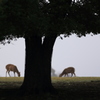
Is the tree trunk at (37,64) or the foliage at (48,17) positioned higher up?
the foliage at (48,17)

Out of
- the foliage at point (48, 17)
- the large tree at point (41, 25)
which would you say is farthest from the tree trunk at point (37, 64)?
the foliage at point (48, 17)

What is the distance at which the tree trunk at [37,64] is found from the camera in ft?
53.5

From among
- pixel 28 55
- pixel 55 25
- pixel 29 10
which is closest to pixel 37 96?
pixel 28 55

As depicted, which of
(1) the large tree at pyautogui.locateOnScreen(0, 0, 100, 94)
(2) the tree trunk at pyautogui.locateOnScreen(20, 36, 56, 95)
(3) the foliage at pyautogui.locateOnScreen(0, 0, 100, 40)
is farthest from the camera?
(2) the tree trunk at pyautogui.locateOnScreen(20, 36, 56, 95)

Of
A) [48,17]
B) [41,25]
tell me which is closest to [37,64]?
[48,17]

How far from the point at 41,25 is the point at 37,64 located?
12.6ft

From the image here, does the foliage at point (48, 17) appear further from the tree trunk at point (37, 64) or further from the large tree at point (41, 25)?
the tree trunk at point (37, 64)

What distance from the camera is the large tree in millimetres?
12344

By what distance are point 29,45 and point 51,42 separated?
3.21 ft

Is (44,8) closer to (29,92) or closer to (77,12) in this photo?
(77,12)

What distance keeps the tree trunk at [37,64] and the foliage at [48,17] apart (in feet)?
6.13

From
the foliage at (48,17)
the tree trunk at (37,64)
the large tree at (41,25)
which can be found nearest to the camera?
the foliage at (48,17)

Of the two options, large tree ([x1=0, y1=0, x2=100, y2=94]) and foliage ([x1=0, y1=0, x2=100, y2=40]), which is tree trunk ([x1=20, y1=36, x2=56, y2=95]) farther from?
foliage ([x1=0, y1=0, x2=100, y2=40])

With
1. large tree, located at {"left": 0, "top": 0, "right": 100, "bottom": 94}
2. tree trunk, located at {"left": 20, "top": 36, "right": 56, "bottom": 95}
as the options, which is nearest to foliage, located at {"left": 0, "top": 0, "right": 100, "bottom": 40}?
large tree, located at {"left": 0, "top": 0, "right": 100, "bottom": 94}
